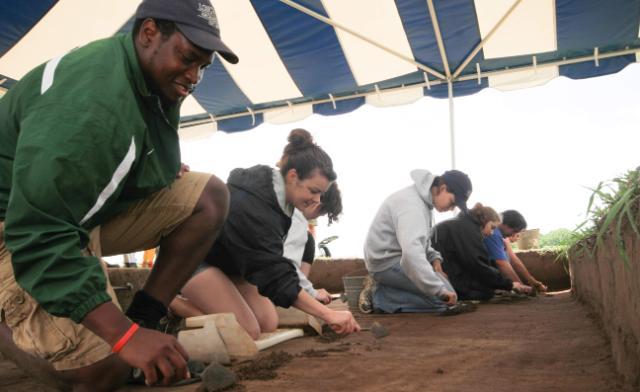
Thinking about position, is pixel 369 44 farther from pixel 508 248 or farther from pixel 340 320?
pixel 340 320

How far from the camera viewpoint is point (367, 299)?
3.86 meters

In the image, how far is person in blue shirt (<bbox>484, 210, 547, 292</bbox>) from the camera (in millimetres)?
4590

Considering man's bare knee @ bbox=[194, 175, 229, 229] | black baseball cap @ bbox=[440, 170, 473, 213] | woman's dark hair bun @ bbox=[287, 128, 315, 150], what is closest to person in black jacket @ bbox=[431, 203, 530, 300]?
black baseball cap @ bbox=[440, 170, 473, 213]

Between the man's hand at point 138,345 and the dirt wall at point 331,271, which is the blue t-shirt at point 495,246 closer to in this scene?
the dirt wall at point 331,271

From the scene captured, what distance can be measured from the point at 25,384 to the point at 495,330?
74.0 inches

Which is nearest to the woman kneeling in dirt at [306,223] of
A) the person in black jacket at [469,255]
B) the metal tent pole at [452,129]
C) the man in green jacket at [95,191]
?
the person in black jacket at [469,255]

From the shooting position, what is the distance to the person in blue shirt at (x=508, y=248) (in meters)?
4.59

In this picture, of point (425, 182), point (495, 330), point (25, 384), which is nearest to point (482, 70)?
point (425, 182)

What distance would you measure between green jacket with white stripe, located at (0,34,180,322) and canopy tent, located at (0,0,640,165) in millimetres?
3430

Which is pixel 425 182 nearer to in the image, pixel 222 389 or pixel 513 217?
pixel 513 217

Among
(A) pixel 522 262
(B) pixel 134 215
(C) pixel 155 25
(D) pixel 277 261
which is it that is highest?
(C) pixel 155 25

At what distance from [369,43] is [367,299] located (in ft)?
7.86

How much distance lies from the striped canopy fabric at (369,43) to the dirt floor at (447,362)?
9.63 ft

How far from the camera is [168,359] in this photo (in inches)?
40.2
